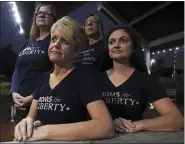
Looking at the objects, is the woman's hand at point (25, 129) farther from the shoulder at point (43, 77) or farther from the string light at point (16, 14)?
the string light at point (16, 14)

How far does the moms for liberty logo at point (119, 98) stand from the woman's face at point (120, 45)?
0.10m

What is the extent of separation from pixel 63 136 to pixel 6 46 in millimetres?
324

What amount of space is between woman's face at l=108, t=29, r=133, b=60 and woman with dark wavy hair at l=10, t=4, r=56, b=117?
164 millimetres

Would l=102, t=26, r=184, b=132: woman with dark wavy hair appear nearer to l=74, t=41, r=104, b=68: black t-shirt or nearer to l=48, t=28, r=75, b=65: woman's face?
l=74, t=41, r=104, b=68: black t-shirt

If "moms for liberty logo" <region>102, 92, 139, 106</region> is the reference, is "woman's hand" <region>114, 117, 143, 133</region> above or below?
below

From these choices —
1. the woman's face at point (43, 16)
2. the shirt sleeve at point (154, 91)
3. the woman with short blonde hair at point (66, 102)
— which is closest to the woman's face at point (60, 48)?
the woman with short blonde hair at point (66, 102)

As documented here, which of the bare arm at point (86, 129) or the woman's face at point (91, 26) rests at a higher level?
the woman's face at point (91, 26)

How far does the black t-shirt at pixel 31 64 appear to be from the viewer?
1.83 feet

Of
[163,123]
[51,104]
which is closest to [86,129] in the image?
[51,104]

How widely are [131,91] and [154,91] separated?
0.06 metres

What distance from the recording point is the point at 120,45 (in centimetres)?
56

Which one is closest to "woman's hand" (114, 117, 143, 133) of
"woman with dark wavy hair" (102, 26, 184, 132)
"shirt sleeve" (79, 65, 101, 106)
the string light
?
"woman with dark wavy hair" (102, 26, 184, 132)

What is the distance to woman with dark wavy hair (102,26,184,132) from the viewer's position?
1.68 feet

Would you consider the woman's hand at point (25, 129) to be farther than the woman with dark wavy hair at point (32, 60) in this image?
No
